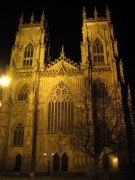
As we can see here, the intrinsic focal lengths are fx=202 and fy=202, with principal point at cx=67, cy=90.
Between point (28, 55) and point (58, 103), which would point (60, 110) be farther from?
point (28, 55)

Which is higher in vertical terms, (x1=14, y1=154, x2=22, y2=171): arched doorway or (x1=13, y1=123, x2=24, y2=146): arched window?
(x1=13, y1=123, x2=24, y2=146): arched window

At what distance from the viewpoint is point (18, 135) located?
106 feet

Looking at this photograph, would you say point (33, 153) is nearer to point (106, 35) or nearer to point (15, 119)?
point (15, 119)

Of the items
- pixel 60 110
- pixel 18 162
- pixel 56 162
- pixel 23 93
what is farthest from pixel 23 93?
pixel 56 162

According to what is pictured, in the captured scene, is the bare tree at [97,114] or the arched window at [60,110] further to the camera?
the arched window at [60,110]

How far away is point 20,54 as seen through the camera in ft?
129

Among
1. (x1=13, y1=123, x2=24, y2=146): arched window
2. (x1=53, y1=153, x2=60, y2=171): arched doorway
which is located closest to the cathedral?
(x1=13, y1=123, x2=24, y2=146): arched window

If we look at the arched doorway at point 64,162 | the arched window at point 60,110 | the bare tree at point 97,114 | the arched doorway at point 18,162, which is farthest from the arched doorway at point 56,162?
the arched doorway at point 18,162

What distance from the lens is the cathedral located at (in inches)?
1123

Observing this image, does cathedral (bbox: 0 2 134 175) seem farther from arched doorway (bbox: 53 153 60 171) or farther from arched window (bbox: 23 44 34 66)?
arched doorway (bbox: 53 153 60 171)

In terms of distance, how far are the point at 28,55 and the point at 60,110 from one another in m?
13.9

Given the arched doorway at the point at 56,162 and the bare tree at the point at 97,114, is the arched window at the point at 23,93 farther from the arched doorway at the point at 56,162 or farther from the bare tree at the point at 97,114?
the arched doorway at the point at 56,162

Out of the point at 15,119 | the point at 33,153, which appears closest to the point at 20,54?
the point at 15,119

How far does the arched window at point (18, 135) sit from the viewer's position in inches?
1252
